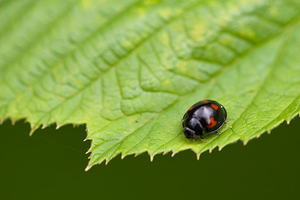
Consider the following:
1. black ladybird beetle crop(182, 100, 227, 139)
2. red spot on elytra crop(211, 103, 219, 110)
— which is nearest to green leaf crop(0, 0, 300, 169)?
black ladybird beetle crop(182, 100, 227, 139)

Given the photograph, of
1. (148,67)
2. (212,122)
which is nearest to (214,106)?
(212,122)

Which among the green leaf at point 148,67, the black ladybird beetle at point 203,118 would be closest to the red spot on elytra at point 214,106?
the black ladybird beetle at point 203,118

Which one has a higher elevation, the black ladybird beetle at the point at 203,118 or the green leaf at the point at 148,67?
the green leaf at the point at 148,67

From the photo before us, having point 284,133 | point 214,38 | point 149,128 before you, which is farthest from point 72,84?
point 284,133

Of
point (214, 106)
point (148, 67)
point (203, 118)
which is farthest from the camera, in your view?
point (148, 67)

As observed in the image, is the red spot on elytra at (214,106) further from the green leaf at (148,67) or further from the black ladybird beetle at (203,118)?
the green leaf at (148,67)

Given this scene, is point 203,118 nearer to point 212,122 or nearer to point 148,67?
point 212,122
